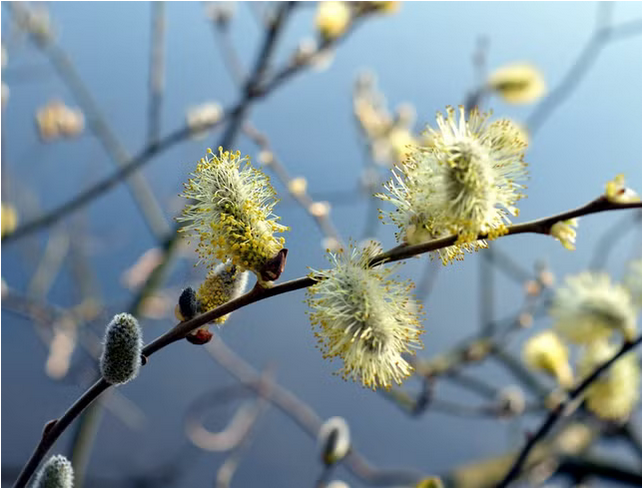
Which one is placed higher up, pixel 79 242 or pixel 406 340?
pixel 79 242

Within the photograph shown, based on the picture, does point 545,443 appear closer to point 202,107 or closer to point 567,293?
point 567,293

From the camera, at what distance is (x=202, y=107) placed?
139 cm

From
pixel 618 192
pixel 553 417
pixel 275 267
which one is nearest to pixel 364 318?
pixel 275 267

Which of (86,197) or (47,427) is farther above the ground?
(86,197)

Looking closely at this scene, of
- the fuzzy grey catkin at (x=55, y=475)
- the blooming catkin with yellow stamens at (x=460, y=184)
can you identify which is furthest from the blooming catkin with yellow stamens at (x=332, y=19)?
the fuzzy grey catkin at (x=55, y=475)

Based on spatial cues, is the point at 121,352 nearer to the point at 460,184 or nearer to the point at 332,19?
the point at 460,184

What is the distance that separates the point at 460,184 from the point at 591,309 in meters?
0.51

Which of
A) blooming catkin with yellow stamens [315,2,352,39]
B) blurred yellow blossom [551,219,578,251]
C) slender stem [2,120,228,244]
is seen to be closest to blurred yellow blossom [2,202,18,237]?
slender stem [2,120,228,244]

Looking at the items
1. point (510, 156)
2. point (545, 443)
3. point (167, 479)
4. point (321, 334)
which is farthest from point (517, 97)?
point (167, 479)

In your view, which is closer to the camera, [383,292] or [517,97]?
[383,292]

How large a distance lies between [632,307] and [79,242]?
1.07m

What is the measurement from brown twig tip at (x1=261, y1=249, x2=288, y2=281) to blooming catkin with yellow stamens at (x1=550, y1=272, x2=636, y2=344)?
0.54 meters

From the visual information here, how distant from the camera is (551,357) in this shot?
96 cm

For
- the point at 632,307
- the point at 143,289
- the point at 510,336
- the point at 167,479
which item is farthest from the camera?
the point at 167,479
